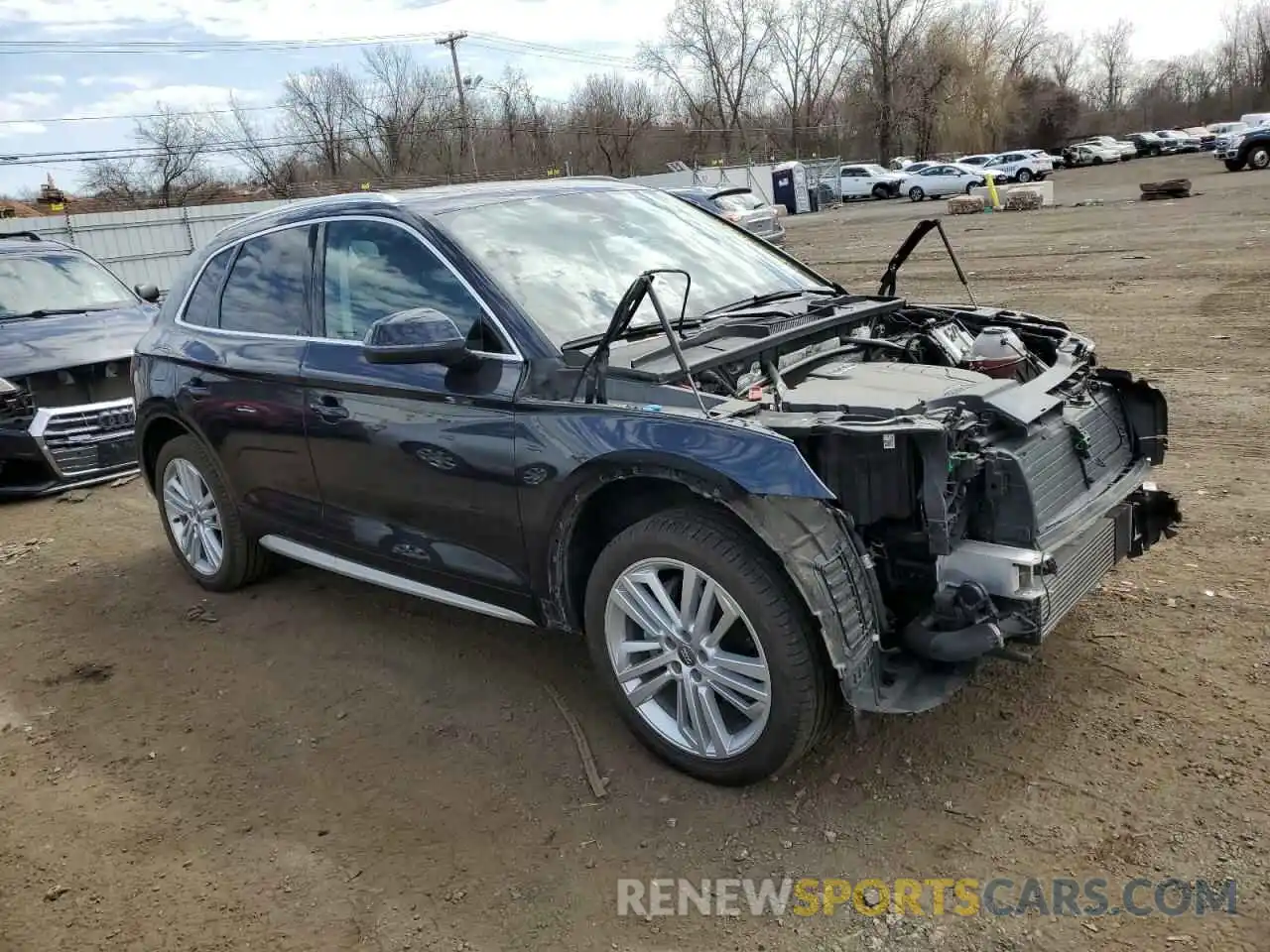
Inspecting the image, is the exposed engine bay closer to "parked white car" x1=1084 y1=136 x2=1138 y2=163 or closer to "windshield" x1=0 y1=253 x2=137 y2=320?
"windshield" x1=0 y1=253 x2=137 y2=320

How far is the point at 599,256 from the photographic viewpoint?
407 centimetres

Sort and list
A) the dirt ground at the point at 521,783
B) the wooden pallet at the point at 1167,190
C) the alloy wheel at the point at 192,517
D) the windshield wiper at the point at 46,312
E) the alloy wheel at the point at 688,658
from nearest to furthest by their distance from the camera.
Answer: the dirt ground at the point at 521,783 → the alloy wheel at the point at 688,658 → the alloy wheel at the point at 192,517 → the windshield wiper at the point at 46,312 → the wooden pallet at the point at 1167,190

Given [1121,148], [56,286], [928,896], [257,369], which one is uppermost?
[1121,148]

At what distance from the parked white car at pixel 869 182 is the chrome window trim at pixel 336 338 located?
42.1 meters

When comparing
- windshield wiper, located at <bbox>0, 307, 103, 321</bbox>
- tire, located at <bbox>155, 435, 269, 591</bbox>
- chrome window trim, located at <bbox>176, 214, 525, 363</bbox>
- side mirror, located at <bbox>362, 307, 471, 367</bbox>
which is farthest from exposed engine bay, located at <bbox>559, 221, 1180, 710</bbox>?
windshield wiper, located at <bbox>0, 307, 103, 321</bbox>

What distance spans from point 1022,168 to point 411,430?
44046 millimetres

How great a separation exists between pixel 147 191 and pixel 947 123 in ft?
158

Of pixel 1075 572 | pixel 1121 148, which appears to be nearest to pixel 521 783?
pixel 1075 572

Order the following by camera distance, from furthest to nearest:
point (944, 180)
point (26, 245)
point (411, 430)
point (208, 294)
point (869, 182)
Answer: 1. point (869, 182)
2. point (944, 180)
3. point (26, 245)
4. point (208, 294)
5. point (411, 430)

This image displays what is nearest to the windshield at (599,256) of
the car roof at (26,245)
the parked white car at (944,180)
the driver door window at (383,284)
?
the driver door window at (383,284)

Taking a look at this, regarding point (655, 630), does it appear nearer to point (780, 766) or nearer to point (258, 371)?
point (780, 766)

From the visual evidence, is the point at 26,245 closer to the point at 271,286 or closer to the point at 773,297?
the point at 271,286

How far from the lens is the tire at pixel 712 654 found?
297 cm

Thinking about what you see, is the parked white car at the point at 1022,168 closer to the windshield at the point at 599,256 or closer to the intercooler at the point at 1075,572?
the windshield at the point at 599,256
